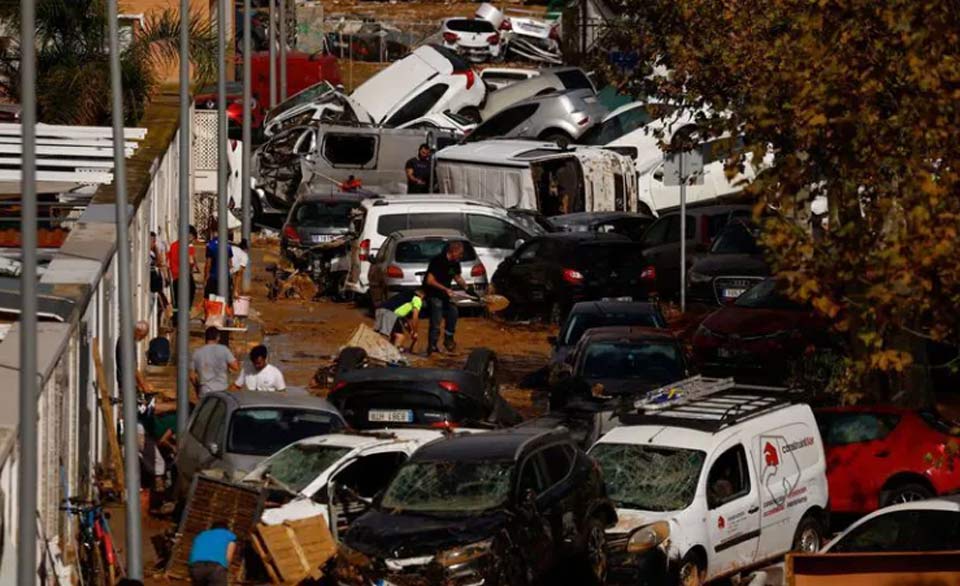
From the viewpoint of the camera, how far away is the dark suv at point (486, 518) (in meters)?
15.4

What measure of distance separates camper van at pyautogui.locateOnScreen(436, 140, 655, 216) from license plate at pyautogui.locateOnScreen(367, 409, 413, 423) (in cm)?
1779

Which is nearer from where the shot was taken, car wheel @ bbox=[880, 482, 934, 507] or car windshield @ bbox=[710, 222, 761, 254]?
car wheel @ bbox=[880, 482, 934, 507]

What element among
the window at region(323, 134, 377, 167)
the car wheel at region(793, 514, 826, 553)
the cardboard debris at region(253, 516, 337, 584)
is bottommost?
the car wheel at region(793, 514, 826, 553)

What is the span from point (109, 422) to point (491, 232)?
575 inches

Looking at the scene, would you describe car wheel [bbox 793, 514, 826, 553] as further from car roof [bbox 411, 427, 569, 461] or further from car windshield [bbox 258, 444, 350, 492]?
car windshield [bbox 258, 444, 350, 492]

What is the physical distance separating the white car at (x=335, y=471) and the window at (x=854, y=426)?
4097 millimetres

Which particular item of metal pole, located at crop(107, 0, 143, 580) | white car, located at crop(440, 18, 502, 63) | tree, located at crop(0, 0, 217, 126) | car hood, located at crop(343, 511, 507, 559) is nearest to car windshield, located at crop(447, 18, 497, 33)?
white car, located at crop(440, 18, 502, 63)

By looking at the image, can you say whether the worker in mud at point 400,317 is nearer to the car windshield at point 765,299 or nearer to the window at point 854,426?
the car windshield at point 765,299

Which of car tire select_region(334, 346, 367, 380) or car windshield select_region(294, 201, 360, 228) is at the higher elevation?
car windshield select_region(294, 201, 360, 228)

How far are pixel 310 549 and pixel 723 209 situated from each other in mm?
20083

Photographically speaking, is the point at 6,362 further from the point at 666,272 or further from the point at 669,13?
the point at 666,272

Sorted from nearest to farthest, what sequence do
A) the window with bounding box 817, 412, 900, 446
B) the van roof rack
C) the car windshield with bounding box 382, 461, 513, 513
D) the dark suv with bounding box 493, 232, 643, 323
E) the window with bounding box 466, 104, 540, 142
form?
→ the car windshield with bounding box 382, 461, 513, 513 → the van roof rack → the window with bounding box 817, 412, 900, 446 → the dark suv with bounding box 493, 232, 643, 323 → the window with bounding box 466, 104, 540, 142

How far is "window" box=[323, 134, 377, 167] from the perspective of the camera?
42.8 metres

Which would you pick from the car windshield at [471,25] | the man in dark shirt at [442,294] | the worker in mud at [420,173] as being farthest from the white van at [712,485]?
the car windshield at [471,25]
